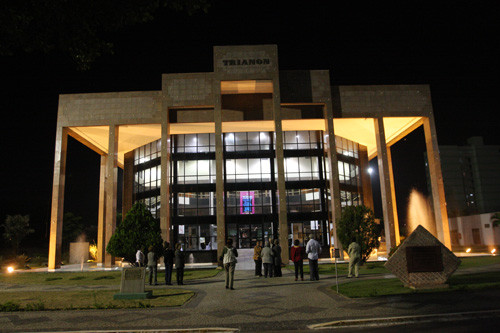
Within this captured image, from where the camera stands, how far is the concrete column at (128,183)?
4078 cm

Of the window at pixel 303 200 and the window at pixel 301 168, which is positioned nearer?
the window at pixel 303 200

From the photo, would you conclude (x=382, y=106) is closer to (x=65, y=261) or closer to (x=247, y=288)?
(x=247, y=288)

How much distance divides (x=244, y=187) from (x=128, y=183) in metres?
13.2

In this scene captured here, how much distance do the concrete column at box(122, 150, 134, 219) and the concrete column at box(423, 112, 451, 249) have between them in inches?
1135

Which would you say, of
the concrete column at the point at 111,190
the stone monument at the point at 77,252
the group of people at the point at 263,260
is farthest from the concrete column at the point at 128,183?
the group of people at the point at 263,260

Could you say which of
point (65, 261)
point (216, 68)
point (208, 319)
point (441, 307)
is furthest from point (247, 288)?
point (65, 261)

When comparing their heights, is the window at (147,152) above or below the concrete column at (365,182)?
above

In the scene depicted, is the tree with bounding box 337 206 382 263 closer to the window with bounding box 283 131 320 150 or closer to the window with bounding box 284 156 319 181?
the window with bounding box 284 156 319 181

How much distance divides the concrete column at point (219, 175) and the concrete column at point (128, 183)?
1494 cm

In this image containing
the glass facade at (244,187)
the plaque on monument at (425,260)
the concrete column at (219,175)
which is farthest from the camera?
the glass facade at (244,187)

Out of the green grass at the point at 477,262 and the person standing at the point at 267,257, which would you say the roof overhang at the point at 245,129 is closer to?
the green grass at the point at 477,262

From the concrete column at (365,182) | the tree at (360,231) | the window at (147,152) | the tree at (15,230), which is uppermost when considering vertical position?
the window at (147,152)

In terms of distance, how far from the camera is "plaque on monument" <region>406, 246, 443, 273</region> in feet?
38.4

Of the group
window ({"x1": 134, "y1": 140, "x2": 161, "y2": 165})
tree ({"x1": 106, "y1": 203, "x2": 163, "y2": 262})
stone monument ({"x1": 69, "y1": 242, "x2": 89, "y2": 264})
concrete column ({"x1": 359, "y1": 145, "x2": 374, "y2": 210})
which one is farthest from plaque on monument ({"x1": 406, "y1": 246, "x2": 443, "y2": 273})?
stone monument ({"x1": 69, "y1": 242, "x2": 89, "y2": 264})
